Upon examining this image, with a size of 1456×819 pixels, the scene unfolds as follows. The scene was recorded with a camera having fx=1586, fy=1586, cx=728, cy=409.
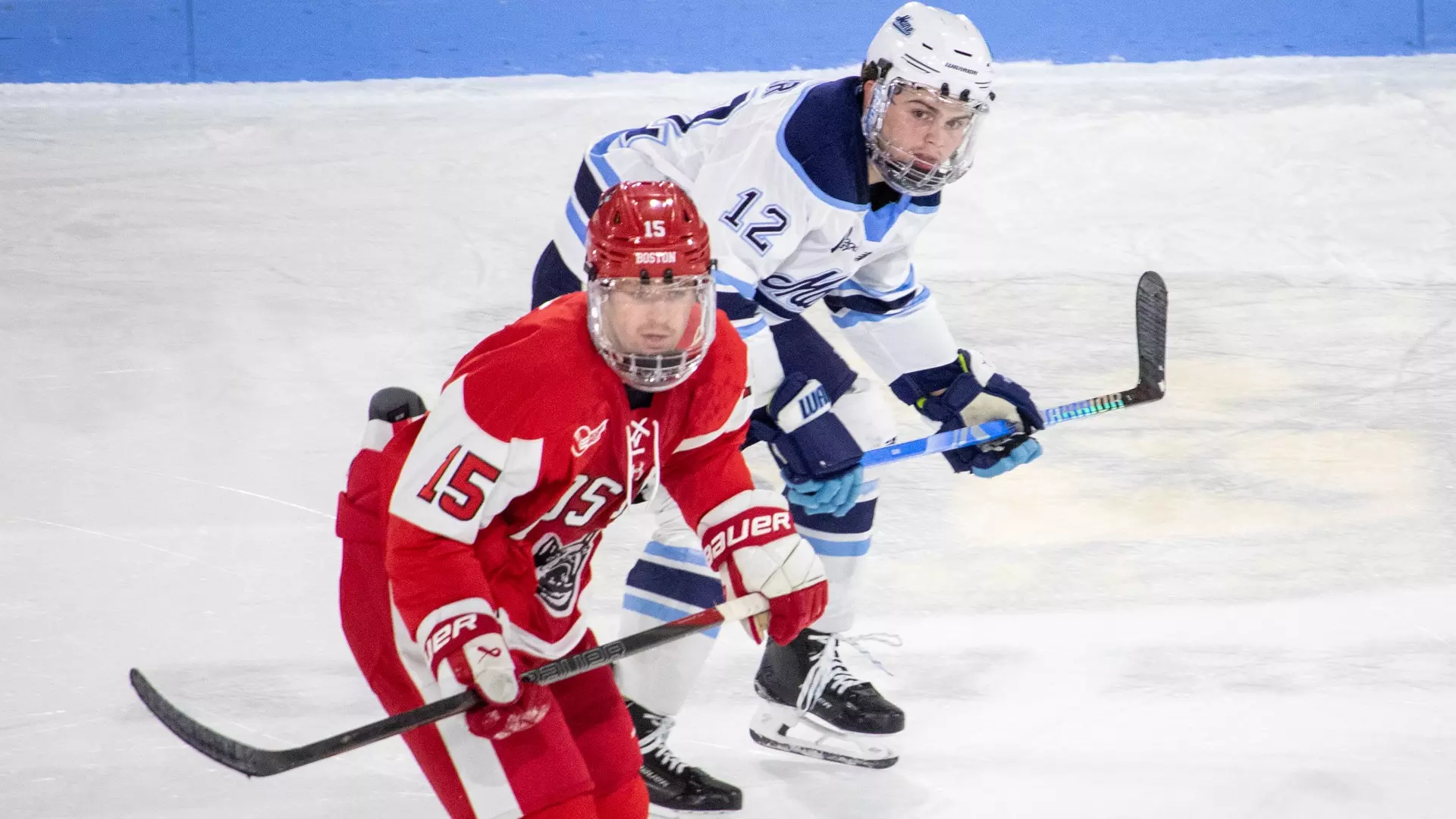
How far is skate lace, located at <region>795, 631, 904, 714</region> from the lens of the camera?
2.87 meters

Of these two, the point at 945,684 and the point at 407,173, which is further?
the point at 407,173

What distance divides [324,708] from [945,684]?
1.15m

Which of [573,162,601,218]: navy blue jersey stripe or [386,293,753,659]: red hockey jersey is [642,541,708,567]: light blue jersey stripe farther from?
[573,162,601,218]: navy blue jersey stripe

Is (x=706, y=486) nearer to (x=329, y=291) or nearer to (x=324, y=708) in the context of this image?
(x=324, y=708)

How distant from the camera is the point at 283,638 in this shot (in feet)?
9.95

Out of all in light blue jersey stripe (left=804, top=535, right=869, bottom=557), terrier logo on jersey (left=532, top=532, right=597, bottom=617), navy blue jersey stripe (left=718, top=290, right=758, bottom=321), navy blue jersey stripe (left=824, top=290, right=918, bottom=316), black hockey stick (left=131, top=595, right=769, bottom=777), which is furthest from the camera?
navy blue jersey stripe (left=824, top=290, right=918, bottom=316)

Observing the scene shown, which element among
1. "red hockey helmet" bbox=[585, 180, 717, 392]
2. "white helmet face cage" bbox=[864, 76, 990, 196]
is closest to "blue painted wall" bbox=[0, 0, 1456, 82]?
"white helmet face cage" bbox=[864, 76, 990, 196]

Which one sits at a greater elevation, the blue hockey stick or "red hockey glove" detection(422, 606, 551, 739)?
the blue hockey stick

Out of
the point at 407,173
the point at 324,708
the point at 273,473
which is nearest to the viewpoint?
the point at 324,708

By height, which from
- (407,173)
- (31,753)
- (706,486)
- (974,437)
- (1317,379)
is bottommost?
(31,753)

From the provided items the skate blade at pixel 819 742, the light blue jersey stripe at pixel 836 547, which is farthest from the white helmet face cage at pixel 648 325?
the skate blade at pixel 819 742

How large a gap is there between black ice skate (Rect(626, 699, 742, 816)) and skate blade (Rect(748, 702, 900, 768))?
17 centimetres

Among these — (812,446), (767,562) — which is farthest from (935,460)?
(767,562)

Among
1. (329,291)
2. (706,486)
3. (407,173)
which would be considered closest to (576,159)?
(407,173)
